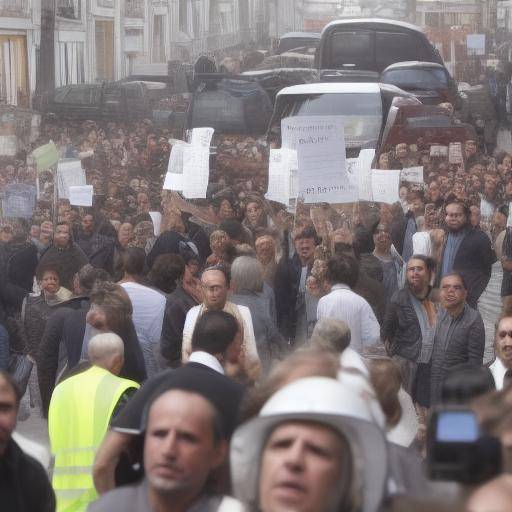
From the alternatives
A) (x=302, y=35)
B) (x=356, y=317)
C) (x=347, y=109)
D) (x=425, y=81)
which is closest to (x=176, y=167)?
(x=356, y=317)

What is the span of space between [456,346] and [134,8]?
63.1ft

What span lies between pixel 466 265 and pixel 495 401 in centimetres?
774

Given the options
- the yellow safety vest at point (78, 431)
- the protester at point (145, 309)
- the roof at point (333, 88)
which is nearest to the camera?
the yellow safety vest at point (78, 431)

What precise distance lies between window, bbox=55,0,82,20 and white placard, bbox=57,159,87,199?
31.3 feet

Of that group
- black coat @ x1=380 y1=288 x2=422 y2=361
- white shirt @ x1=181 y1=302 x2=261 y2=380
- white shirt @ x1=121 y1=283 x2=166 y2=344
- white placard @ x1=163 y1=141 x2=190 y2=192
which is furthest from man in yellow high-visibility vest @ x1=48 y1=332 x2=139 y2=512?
white placard @ x1=163 y1=141 x2=190 y2=192

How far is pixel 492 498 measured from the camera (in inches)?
106

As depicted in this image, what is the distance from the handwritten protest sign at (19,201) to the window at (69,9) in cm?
895

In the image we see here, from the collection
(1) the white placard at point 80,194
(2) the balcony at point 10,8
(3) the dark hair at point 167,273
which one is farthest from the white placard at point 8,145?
(3) the dark hair at point 167,273

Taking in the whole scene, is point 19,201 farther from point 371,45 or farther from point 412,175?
point 371,45

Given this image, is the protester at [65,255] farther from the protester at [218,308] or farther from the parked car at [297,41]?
the parked car at [297,41]

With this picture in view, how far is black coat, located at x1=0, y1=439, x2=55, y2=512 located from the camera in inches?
160

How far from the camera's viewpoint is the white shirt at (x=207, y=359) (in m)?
5.66

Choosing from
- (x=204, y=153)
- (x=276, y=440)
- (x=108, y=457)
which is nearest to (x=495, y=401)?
(x=276, y=440)

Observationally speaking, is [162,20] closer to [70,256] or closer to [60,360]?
[70,256]
